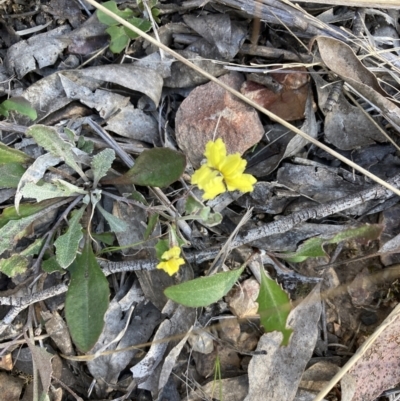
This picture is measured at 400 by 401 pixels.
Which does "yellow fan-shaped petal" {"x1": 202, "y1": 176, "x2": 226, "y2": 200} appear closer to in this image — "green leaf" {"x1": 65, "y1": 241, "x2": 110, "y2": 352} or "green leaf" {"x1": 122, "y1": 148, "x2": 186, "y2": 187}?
"green leaf" {"x1": 122, "y1": 148, "x2": 186, "y2": 187}

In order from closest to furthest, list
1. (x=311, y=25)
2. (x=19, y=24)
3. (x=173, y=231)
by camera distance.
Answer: (x=173, y=231) < (x=311, y=25) < (x=19, y=24)

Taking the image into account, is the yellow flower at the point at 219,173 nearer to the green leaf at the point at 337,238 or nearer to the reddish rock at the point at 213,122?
the reddish rock at the point at 213,122

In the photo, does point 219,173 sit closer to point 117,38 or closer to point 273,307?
point 273,307

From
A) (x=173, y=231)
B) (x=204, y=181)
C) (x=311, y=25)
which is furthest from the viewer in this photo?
(x=311, y=25)

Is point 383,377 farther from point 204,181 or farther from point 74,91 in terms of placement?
Result: point 74,91

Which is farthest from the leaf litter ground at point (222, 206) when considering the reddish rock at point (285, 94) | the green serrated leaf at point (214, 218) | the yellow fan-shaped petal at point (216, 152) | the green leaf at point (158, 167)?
the yellow fan-shaped petal at point (216, 152)

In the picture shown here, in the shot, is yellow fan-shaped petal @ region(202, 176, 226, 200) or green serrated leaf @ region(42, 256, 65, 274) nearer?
yellow fan-shaped petal @ region(202, 176, 226, 200)

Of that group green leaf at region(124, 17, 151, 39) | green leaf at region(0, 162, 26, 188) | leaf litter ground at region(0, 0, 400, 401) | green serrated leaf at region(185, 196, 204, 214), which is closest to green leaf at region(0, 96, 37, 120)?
leaf litter ground at region(0, 0, 400, 401)

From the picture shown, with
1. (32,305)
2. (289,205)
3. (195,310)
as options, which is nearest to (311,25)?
(289,205)
